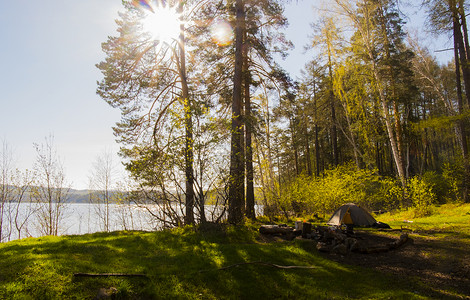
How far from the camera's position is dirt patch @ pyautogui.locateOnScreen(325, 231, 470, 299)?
4641mm

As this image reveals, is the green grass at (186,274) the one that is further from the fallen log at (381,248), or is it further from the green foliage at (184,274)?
the fallen log at (381,248)

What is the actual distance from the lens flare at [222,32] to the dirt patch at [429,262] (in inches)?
409

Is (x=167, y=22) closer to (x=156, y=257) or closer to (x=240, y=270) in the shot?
(x=156, y=257)

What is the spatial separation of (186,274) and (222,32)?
10.8m

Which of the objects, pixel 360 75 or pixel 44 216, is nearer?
pixel 44 216

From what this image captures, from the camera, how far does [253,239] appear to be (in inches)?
309

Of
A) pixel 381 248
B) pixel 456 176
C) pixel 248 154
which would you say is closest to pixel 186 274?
pixel 381 248

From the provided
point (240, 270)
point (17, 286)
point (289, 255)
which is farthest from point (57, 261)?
point (289, 255)

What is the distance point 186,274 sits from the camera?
4.86 m

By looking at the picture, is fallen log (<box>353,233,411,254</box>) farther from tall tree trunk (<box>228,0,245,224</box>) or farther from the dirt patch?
tall tree trunk (<box>228,0,245,224</box>)

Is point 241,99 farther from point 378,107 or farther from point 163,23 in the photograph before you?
point 378,107

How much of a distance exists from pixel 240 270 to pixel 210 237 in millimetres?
2432

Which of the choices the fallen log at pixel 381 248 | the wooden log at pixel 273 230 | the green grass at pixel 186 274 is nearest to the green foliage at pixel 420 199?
the fallen log at pixel 381 248

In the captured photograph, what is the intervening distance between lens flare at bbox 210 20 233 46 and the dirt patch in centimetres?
1038
